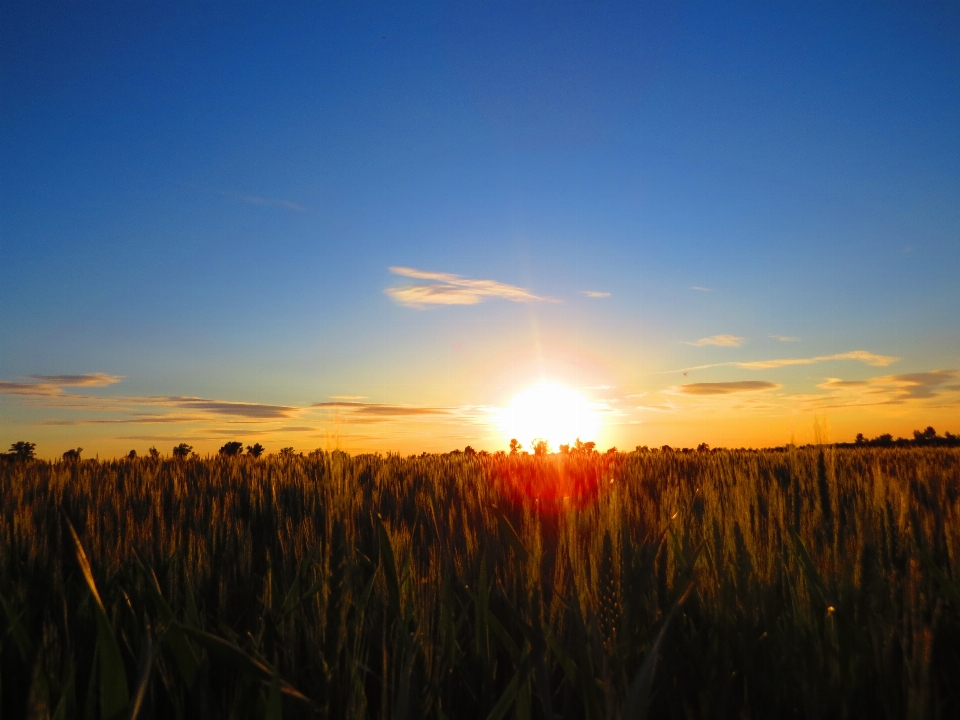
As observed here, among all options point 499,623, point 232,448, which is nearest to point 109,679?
point 499,623

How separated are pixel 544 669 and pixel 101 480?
422 cm

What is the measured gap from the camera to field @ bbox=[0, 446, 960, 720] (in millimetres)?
1095

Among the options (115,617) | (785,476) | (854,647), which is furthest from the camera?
(785,476)

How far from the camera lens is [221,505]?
10.8ft

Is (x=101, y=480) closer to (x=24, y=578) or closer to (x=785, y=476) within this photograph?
(x=24, y=578)

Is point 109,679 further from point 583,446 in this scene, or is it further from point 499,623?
Result: point 583,446

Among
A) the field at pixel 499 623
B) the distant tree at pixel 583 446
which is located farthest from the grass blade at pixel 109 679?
the distant tree at pixel 583 446

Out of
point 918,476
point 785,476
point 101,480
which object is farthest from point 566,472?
point 101,480

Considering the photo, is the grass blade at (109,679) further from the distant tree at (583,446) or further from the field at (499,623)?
the distant tree at (583,446)

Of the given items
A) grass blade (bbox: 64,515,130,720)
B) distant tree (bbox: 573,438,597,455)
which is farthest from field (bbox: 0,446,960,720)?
distant tree (bbox: 573,438,597,455)

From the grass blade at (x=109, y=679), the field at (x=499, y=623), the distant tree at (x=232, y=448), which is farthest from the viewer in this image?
the distant tree at (x=232, y=448)

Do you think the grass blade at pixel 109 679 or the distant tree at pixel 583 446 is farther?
the distant tree at pixel 583 446

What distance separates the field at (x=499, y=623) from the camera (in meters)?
1.09

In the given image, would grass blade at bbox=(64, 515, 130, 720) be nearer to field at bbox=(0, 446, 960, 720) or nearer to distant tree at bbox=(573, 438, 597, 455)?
field at bbox=(0, 446, 960, 720)
